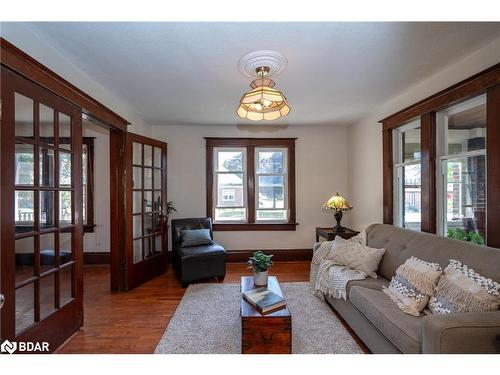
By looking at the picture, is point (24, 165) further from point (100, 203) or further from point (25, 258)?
point (100, 203)

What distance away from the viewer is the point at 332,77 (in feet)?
8.93

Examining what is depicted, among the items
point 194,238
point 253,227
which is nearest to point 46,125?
point 194,238

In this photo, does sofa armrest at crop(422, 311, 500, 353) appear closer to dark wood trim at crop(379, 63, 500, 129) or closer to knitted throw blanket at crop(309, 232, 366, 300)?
knitted throw blanket at crop(309, 232, 366, 300)

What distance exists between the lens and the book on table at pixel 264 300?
1.94 meters

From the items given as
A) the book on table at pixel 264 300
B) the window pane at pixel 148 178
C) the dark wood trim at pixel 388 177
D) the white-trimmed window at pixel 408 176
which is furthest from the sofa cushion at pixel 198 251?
the white-trimmed window at pixel 408 176

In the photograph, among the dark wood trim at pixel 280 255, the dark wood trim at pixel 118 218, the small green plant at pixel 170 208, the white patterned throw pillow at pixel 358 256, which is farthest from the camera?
the dark wood trim at pixel 280 255

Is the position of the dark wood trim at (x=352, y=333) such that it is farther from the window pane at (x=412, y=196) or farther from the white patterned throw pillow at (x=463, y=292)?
the window pane at (x=412, y=196)

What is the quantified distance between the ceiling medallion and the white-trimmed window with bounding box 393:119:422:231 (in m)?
1.96

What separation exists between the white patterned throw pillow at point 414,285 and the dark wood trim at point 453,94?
5.12 feet

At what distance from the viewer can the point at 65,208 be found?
2229mm

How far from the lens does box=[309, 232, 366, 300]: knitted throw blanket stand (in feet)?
8.21

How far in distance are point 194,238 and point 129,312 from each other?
1.39m
